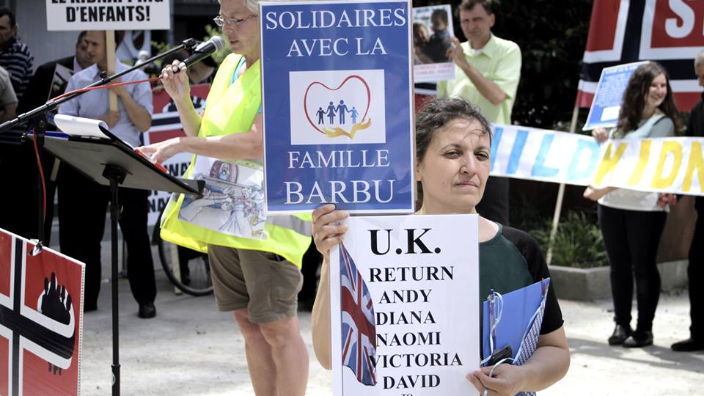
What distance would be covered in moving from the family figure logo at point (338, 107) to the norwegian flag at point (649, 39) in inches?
220

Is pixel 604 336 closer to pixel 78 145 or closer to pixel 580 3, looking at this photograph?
pixel 78 145

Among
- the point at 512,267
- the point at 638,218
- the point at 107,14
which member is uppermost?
the point at 107,14

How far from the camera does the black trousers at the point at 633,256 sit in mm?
6848

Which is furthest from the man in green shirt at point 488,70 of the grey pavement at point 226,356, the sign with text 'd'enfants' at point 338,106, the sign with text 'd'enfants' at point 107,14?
the sign with text 'd'enfants' at point 338,106

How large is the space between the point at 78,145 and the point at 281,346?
124 cm

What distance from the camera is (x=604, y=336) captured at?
732cm

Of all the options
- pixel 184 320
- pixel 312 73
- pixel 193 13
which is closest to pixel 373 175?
pixel 312 73

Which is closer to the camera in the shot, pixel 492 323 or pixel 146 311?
pixel 492 323

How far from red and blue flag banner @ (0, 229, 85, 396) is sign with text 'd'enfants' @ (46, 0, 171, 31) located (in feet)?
9.29

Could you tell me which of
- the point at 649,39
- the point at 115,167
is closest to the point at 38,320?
the point at 115,167

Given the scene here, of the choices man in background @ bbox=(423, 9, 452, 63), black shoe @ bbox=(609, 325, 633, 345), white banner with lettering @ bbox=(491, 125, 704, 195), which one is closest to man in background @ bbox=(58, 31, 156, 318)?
man in background @ bbox=(423, 9, 452, 63)

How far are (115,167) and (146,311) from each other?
3.91 meters

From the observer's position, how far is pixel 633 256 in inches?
274

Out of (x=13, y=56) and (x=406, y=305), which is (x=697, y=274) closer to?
(x=406, y=305)
